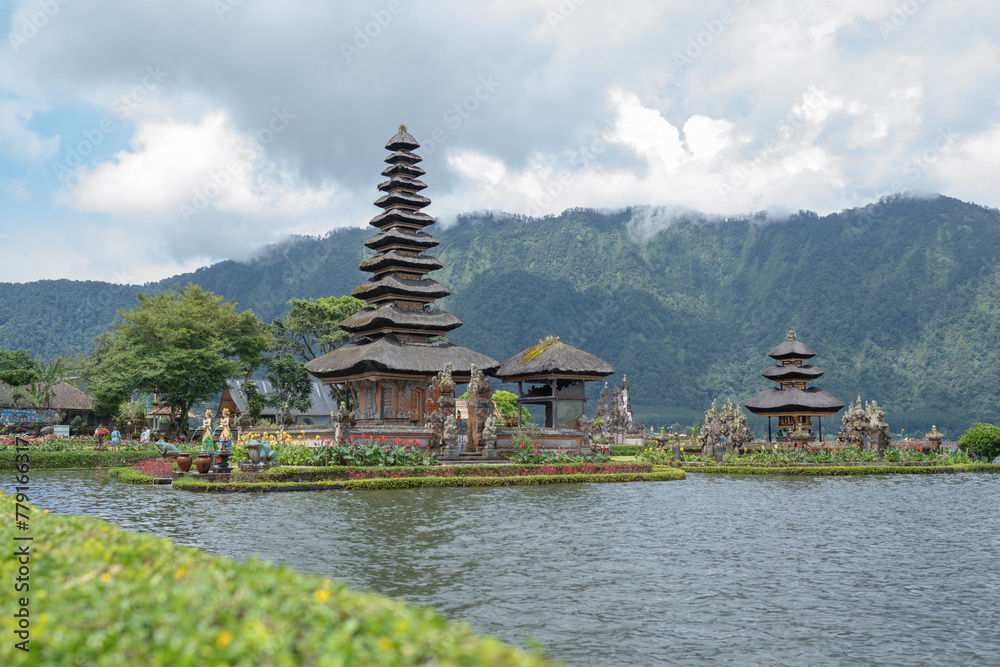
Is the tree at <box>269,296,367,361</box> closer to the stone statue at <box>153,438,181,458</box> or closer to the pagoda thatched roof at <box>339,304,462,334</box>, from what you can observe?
the pagoda thatched roof at <box>339,304,462,334</box>

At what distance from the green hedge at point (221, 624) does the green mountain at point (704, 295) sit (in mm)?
89901

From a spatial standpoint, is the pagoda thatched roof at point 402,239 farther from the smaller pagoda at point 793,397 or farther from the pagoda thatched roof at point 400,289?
the smaller pagoda at point 793,397

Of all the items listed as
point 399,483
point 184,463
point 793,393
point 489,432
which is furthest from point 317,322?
point 399,483

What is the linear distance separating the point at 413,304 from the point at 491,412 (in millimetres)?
12368

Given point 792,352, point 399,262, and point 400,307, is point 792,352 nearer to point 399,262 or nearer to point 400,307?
point 400,307

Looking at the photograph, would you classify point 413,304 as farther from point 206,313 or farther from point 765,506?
point 765,506

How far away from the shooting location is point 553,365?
3772 cm

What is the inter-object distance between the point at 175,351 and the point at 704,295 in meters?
105

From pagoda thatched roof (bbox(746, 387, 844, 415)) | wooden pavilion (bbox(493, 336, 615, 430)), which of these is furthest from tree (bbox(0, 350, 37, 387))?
pagoda thatched roof (bbox(746, 387, 844, 415))

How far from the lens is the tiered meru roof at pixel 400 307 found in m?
37.3

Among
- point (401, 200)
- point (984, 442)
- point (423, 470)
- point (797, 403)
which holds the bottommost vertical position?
point (423, 470)

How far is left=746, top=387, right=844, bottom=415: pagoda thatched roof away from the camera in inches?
1731

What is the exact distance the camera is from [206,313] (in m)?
48.4

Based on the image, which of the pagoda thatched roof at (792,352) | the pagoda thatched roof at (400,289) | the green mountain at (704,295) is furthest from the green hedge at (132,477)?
the green mountain at (704,295)
